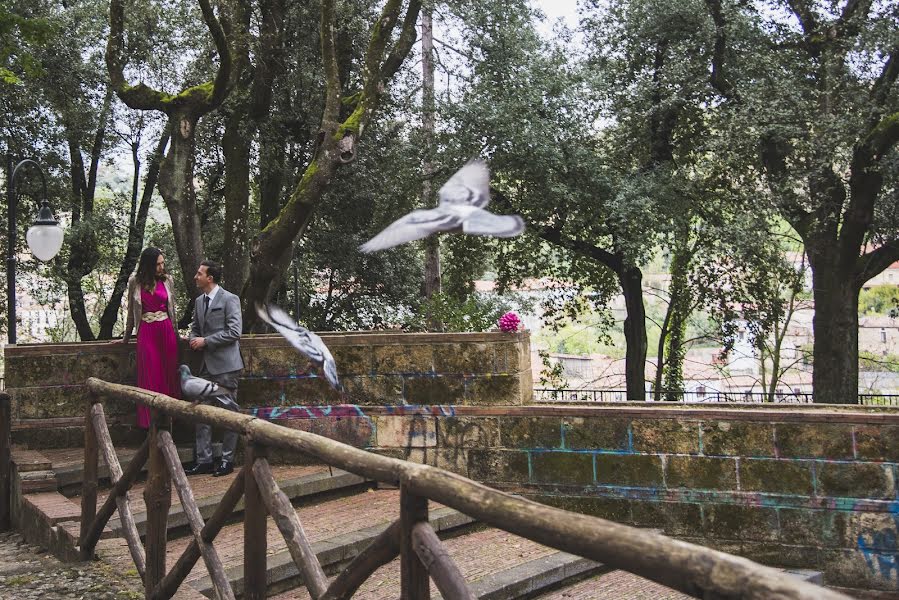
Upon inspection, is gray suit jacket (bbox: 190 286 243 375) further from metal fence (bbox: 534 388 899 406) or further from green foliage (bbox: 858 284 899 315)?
green foliage (bbox: 858 284 899 315)

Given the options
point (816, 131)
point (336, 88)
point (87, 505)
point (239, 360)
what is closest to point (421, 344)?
point (239, 360)

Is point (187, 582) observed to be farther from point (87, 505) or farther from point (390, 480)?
point (390, 480)

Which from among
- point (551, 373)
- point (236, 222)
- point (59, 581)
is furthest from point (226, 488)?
point (551, 373)

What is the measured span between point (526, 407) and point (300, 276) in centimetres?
981

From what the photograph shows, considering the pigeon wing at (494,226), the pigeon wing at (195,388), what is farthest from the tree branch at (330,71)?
the pigeon wing at (494,226)

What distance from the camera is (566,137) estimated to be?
41.9 feet

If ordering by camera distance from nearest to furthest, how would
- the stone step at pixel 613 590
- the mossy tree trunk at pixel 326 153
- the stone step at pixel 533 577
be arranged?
the stone step at pixel 533 577
the stone step at pixel 613 590
the mossy tree trunk at pixel 326 153

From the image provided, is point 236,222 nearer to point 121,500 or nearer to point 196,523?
point 121,500

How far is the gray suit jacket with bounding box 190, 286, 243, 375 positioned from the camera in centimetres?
602

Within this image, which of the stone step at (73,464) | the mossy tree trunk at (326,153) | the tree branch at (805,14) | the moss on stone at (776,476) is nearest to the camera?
the moss on stone at (776,476)

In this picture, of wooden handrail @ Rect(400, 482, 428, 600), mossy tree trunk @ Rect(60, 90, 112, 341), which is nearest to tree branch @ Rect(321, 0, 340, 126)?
wooden handrail @ Rect(400, 482, 428, 600)

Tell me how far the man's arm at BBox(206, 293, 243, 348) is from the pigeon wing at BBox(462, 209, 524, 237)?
432 centimetres

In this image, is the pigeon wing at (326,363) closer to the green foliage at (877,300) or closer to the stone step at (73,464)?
the stone step at (73,464)

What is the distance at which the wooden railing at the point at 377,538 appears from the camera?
1657 millimetres
